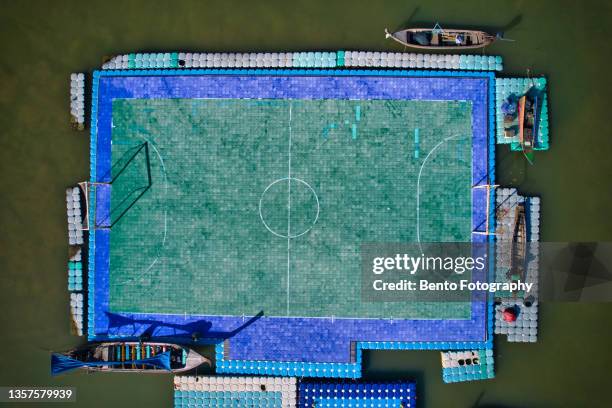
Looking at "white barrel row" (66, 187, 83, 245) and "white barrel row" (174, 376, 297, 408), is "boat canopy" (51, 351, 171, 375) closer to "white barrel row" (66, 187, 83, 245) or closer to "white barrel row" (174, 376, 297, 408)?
"white barrel row" (174, 376, 297, 408)

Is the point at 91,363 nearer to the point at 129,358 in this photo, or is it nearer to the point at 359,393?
the point at 129,358

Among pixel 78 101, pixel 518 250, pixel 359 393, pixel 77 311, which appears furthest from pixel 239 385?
pixel 78 101

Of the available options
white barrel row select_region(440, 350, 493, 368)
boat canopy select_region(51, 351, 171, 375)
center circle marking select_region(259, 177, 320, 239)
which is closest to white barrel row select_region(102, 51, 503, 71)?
center circle marking select_region(259, 177, 320, 239)

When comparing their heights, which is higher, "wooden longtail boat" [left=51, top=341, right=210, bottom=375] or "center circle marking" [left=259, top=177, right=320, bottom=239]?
"center circle marking" [left=259, top=177, right=320, bottom=239]

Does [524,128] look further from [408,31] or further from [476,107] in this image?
[408,31]

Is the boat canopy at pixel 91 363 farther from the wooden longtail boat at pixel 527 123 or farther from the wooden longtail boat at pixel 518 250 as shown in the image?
the wooden longtail boat at pixel 527 123

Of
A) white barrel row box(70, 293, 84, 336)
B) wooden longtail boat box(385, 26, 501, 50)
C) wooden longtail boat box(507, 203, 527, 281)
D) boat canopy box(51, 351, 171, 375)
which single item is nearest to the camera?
boat canopy box(51, 351, 171, 375)
